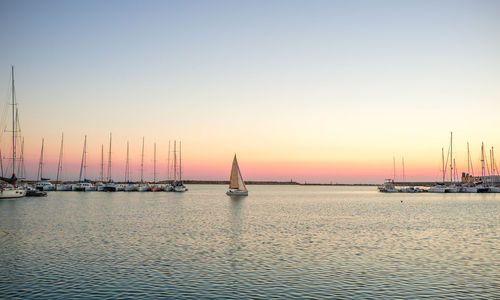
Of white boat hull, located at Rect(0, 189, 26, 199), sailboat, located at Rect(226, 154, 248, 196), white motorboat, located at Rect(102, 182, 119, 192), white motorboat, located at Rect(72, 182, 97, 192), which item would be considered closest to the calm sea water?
white boat hull, located at Rect(0, 189, 26, 199)

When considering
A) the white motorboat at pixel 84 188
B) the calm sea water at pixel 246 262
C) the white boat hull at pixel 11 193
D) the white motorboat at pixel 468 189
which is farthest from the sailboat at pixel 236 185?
the white motorboat at pixel 468 189

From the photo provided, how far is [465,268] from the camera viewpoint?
91.7 feet

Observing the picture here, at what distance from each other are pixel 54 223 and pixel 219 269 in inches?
1342

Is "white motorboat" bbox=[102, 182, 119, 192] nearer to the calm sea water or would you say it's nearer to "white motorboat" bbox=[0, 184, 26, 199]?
"white motorboat" bbox=[0, 184, 26, 199]

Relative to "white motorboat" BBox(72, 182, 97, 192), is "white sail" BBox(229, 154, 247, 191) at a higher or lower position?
higher

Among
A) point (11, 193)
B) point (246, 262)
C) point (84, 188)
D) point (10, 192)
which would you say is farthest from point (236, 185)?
point (246, 262)

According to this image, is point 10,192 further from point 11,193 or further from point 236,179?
point 236,179

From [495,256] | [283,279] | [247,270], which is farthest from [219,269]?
[495,256]

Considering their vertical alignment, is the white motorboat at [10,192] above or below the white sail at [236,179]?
below

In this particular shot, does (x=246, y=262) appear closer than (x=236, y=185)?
Yes

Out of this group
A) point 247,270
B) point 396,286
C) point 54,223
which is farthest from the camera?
point 54,223

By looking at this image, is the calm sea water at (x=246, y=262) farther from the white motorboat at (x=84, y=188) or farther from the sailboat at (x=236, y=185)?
the white motorboat at (x=84, y=188)

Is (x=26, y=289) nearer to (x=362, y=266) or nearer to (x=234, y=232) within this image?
(x=362, y=266)

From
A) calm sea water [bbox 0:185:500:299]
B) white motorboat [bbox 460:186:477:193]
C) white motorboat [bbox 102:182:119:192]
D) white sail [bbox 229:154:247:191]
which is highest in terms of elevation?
white sail [bbox 229:154:247:191]
